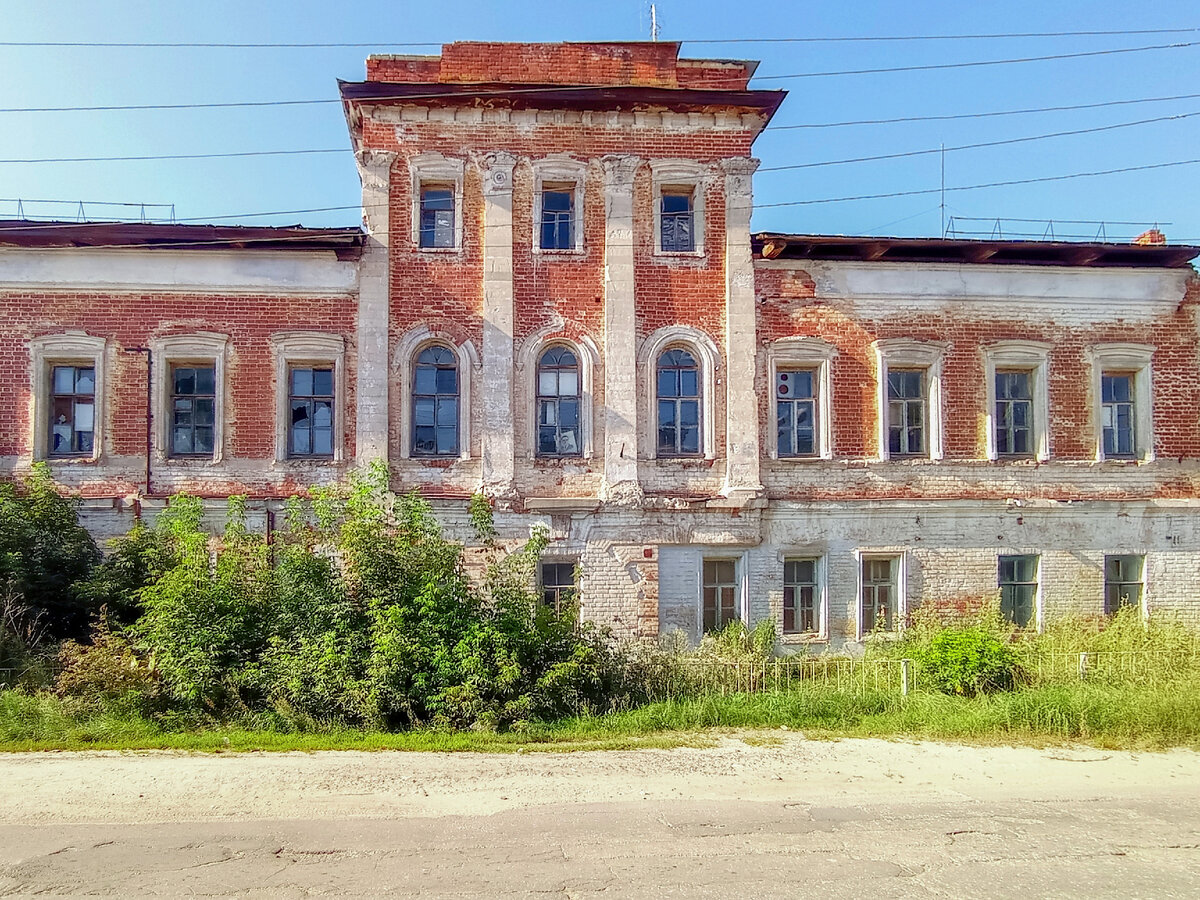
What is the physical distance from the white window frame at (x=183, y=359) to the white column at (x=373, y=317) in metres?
2.25

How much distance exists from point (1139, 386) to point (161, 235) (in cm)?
1770

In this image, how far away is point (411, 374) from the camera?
14570 millimetres

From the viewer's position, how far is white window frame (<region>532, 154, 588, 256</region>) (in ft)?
48.6

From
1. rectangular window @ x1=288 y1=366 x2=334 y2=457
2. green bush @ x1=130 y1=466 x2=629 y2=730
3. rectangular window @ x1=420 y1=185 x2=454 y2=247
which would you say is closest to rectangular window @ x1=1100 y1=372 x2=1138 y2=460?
green bush @ x1=130 y1=466 x2=629 y2=730

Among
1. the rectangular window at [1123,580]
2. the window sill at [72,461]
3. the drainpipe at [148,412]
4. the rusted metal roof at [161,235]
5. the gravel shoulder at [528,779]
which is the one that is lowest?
the gravel shoulder at [528,779]

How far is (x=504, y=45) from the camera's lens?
1509 cm

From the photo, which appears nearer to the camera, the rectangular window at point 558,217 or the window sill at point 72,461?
the window sill at point 72,461

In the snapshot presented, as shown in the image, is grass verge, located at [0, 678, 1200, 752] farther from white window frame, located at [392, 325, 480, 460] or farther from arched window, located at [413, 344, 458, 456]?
arched window, located at [413, 344, 458, 456]

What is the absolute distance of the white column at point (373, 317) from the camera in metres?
14.2

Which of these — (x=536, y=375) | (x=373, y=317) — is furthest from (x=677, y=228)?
(x=373, y=317)

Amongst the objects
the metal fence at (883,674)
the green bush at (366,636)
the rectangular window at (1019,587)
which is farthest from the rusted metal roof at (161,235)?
the rectangular window at (1019,587)

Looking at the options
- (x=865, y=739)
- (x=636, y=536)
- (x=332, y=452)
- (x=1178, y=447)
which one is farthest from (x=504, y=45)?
(x=1178, y=447)

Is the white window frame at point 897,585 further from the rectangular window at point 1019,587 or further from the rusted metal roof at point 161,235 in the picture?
the rusted metal roof at point 161,235

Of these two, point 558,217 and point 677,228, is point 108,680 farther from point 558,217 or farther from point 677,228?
point 677,228
